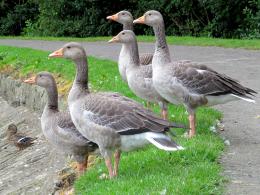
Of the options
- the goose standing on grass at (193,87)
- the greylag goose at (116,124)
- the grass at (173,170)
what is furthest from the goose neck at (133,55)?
the greylag goose at (116,124)

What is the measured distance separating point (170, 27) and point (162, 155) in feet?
92.7

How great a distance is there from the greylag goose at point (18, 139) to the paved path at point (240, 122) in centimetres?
502

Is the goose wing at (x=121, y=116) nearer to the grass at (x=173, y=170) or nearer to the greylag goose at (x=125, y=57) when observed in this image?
the grass at (x=173, y=170)

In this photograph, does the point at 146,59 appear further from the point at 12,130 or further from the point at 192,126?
the point at 12,130

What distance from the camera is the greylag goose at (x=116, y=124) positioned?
7008 millimetres

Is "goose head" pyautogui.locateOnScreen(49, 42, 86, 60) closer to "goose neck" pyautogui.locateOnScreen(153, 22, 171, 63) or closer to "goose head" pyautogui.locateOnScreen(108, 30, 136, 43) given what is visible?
"goose neck" pyautogui.locateOnScreen(153, 22, 171, 63)

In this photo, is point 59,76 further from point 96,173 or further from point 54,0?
point 54,0

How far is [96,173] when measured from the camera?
8.06m

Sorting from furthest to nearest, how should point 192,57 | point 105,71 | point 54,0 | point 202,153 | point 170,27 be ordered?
point 54,0 → point 170,27 → point 192,57 → point 105,71 → point 202,153

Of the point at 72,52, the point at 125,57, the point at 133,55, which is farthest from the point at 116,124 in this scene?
the point at 125,57

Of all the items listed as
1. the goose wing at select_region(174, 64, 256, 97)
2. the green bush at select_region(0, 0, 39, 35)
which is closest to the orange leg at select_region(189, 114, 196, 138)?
the goose wing at select_region(174, 64, 256, 97)

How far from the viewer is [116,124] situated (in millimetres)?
7188

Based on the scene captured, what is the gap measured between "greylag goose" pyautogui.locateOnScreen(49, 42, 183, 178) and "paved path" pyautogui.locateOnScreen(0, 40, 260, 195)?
1042 mm

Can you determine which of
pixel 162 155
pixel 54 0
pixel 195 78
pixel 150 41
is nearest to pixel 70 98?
pixel 162 155
